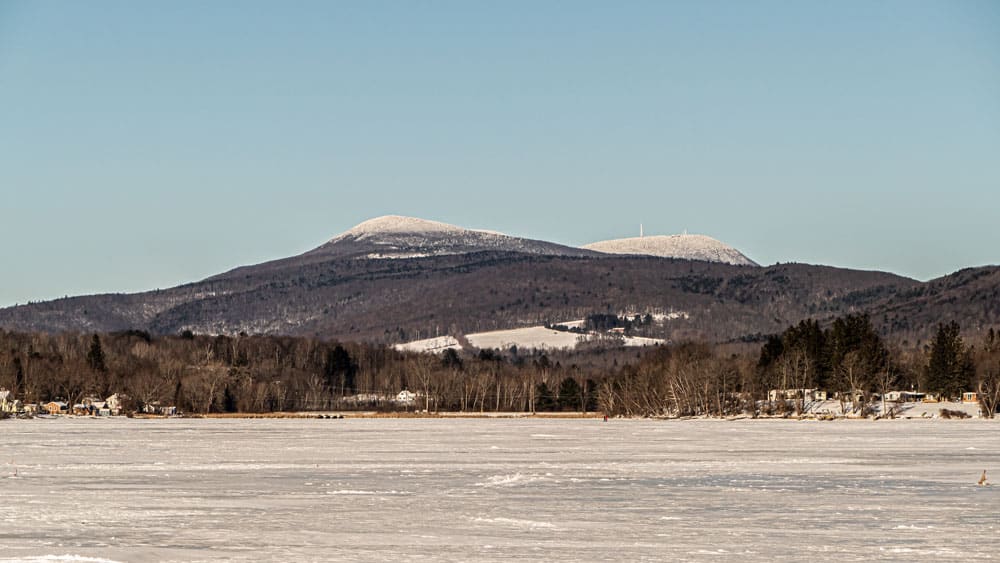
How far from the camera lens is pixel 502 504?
115 ft

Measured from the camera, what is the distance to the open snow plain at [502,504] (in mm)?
26750

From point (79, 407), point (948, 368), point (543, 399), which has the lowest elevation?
point (79, 407)

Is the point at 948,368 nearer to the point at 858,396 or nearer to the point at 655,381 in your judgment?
the point at 858,396

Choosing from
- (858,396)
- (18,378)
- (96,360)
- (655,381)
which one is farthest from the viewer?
(96,360)

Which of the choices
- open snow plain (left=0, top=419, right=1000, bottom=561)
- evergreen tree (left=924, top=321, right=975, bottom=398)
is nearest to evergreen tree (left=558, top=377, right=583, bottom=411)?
evergreen tree (left=924, top=321, right=975, bottom=398)

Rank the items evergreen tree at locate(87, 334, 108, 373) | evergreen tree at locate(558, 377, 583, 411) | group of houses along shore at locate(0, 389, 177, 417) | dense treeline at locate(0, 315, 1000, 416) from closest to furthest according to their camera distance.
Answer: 1. dense treeline at locate(0, 315, 1000, 416)
2. group of houses along shore at locate(0, 389, 177, 417)
3. evergreen tree at locate(558, 377, 583, 411)
4. evergreen tree at locate(87, 334, 108, 373)

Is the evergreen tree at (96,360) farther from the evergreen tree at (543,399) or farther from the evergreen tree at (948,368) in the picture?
the evergreen tree at (948,368)

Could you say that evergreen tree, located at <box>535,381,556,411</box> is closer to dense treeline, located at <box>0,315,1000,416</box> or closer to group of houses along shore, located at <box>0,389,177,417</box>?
dense treeline, located at <box>0,315,1000,416</box>

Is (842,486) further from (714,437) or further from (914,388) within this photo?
(914,388)

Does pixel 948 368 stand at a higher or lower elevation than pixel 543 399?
higher

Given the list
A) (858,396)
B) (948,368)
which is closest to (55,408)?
(858,396)

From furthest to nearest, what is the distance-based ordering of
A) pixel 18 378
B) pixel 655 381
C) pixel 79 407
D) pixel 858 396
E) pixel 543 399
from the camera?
pixel 543 399 < pixel 18 378 < pixel 79 407 < pixel 655 381 < pixel 858 396

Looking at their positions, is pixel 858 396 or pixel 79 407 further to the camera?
pixel 79 407

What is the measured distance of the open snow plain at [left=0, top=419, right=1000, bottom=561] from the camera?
26750 mm
